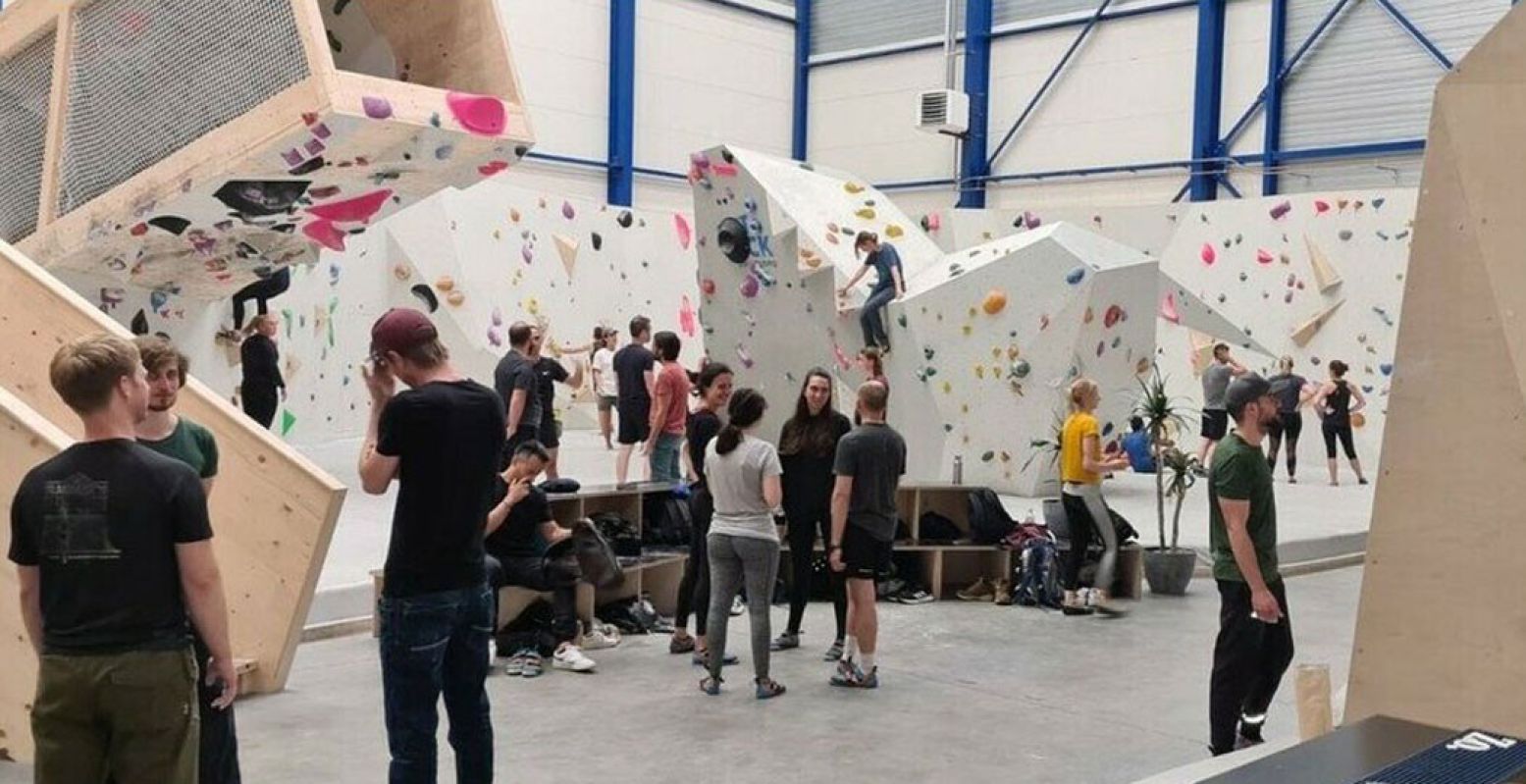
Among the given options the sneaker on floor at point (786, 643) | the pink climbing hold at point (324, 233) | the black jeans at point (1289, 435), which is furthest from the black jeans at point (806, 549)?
the black jeans at point (1289, 435)

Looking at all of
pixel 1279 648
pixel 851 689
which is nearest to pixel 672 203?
pixel 851 689

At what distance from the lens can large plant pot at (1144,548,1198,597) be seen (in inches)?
337

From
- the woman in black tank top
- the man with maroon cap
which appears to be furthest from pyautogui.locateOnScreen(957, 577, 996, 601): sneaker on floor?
the woman in black tank top

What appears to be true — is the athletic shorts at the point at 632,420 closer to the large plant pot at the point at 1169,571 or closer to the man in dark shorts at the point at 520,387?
the man in dark shorts at the point at 520,387

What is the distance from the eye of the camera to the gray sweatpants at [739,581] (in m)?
5.62

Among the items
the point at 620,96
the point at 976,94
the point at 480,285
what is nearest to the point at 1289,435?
the point at 976,94

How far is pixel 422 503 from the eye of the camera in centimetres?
344

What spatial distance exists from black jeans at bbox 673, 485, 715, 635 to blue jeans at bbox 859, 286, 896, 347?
5329mm

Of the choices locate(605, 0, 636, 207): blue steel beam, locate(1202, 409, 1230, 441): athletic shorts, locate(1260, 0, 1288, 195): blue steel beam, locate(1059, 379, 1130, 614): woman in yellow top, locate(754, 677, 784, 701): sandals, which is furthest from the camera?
locate(605, 0, 636, 207): blue steel beam

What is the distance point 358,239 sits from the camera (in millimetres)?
14344

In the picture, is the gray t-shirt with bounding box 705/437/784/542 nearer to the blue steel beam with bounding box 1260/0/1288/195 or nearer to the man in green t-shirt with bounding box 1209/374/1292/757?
the man in green t-shirt with bounding box 1209/374/1292/757

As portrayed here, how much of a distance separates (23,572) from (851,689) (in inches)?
150

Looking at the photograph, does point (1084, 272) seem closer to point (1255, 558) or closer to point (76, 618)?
point (1255, 558)

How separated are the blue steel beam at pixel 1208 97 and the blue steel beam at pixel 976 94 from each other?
11.6ft
